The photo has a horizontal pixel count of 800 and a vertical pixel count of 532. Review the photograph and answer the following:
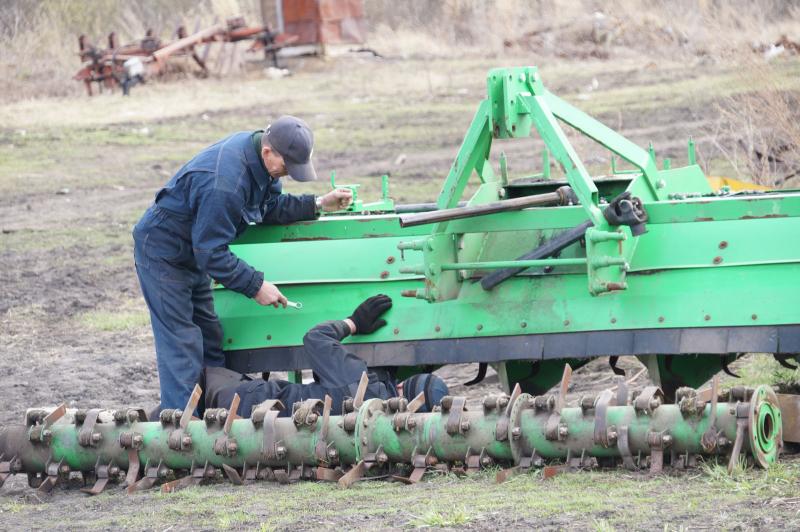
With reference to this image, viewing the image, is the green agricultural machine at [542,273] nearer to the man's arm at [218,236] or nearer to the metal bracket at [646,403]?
the man's arm at [218,236]

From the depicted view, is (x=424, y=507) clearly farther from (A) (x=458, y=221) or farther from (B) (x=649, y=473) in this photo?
(A) (x=458, y=221)

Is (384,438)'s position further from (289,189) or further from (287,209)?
(289,189)

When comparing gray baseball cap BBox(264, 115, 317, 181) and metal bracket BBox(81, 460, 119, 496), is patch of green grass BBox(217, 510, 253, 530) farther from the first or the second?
gray baseball cap BBox(264, 115, 317, 181)

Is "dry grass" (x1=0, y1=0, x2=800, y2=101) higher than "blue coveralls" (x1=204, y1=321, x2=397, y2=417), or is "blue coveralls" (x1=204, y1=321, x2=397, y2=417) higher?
"dry grass" (x1=0, y1=0, x2=800, y2=101)

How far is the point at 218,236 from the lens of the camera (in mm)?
6340

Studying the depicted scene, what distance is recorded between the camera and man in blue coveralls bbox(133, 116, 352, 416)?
634cm

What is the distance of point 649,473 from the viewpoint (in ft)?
17.0

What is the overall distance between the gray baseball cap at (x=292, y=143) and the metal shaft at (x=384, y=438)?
3.66 feet

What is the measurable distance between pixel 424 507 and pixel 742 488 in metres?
1.07

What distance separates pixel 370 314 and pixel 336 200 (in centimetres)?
77

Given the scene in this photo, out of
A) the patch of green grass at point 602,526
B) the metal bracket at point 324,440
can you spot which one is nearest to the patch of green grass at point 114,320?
the metal bracket at point 324,440

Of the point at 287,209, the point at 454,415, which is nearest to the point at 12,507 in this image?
the point at 454,415

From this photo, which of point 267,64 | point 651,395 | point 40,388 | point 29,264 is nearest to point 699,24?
point 267,64

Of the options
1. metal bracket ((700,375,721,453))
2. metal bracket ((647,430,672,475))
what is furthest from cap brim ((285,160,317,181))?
metal bracket ((700,375,721,453))
